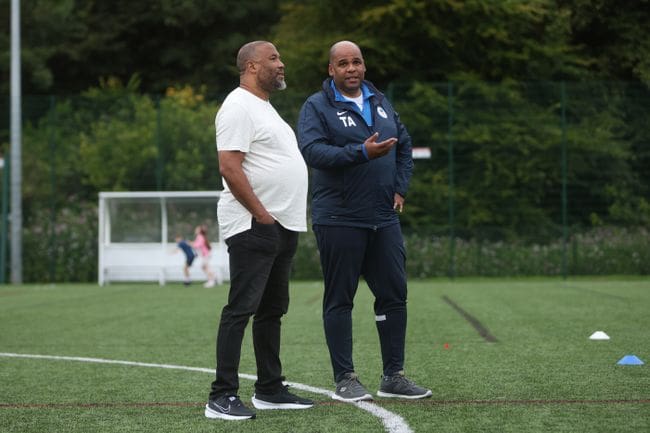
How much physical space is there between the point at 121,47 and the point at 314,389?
3265cm

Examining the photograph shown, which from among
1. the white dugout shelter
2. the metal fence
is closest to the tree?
the metal fence

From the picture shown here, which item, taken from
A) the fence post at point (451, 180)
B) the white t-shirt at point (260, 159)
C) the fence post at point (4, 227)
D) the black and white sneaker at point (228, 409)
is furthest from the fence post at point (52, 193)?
the black and white sneaker at point (228, 409)

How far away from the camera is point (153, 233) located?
22594 mm

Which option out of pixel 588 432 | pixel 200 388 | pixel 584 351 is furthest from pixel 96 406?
pixel 584 351

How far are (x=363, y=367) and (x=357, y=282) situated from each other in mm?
1569

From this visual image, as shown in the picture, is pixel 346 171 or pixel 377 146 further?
pixel 346 171

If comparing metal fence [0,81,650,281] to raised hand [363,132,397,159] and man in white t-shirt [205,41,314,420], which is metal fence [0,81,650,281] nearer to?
raised hand [363,132,397,159]

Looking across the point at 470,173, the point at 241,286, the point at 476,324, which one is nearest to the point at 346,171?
the point at 241,286

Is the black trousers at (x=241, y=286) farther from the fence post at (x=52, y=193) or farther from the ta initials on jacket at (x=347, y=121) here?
the fence post at (x=52, y=193)

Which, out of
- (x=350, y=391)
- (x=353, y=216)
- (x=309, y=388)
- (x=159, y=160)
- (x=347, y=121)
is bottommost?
(x=309, y=388)

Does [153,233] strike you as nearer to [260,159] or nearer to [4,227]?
[4,227]

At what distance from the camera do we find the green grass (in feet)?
17.8

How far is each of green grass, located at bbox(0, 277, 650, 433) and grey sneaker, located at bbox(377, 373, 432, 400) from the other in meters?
0.09

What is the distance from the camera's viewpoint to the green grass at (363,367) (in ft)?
17.8
